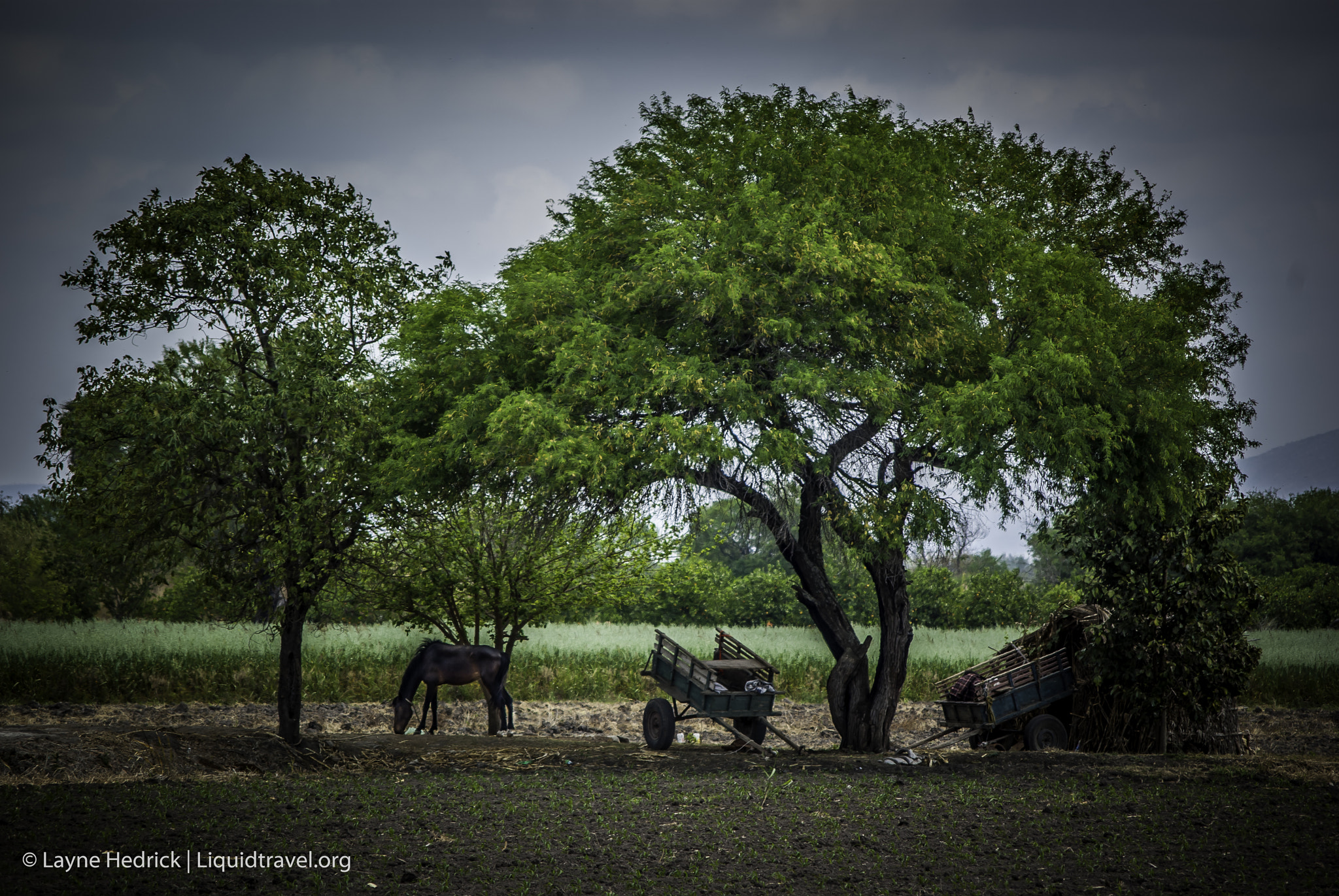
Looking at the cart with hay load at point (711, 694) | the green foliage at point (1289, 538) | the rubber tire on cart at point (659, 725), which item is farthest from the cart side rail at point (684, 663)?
the green foliage at point (1289, 538)

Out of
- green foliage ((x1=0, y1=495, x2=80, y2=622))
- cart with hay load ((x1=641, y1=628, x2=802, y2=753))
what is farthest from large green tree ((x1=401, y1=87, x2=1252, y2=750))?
green foliage ((x1=0, y1=495, x2=80, y2=622))

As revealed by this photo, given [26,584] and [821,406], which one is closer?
[821,406]

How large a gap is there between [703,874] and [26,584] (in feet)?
129

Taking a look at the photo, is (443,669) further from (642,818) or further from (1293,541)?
(1293,541)

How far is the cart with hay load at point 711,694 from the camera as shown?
539 inches

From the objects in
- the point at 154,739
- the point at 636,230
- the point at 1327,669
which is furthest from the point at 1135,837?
the point at 1327,669

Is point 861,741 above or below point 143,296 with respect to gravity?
below

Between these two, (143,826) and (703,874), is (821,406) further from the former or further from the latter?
(143,826)

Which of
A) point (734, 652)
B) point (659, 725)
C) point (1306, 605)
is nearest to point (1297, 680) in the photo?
point (734, 652)

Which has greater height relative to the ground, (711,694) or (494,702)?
(711,694)

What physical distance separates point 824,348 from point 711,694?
208 inches

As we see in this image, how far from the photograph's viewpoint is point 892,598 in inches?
598

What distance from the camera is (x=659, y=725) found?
14234 mm

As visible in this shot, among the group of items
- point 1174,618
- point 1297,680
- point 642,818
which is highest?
point 1174,618
